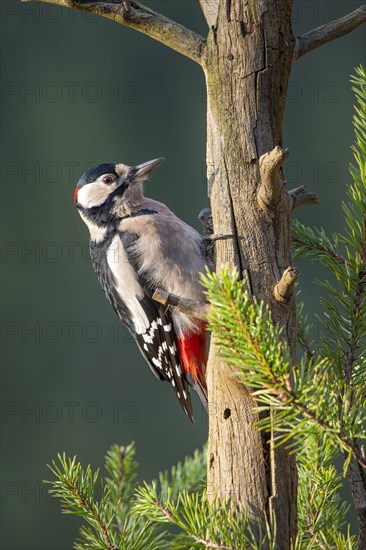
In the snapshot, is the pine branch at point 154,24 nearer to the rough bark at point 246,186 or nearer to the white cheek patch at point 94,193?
the rough bark at point 246,186

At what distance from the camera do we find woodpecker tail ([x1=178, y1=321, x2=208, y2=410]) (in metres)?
1.61

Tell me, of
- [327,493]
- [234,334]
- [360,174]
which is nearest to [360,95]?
[360,174]

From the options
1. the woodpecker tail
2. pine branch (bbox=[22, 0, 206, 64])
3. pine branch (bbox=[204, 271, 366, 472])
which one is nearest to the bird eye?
the woodpecker tail

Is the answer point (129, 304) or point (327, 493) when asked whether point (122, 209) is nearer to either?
point (129, 304)

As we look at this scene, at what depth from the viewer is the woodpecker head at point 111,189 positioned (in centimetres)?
169

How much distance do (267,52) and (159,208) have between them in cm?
79

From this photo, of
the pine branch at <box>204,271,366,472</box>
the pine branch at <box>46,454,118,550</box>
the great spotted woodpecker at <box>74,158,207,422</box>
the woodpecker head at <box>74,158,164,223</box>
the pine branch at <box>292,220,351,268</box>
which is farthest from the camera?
the woodpecker head at <box>74,158,164,223</box>

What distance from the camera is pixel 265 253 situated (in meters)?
0.93

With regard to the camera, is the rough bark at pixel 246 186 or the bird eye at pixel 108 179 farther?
the bird eye at pixel 108 179

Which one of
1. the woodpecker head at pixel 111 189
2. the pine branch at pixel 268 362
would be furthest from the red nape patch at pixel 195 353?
the pine branch at pixel 268 362

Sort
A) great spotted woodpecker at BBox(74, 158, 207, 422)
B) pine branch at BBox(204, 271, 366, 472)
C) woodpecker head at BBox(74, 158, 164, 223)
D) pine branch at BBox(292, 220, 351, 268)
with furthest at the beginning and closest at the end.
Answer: woodpecker head at BBox(74, 158, 164, 223) < great spotted woodpecker at BBox(74, 158, 207, 422) < pine branch at BBox(292, 220, 351, 268) < pine branch at BBox(204, 271, 366, 472)

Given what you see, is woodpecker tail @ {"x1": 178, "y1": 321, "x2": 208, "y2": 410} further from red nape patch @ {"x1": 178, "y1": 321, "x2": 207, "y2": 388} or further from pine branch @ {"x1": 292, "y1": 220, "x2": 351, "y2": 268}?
pine branch @ {"x1": 292, "y1": 220, "x2": 351, "y2": 268}

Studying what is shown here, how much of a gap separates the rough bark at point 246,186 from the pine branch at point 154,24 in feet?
0.08

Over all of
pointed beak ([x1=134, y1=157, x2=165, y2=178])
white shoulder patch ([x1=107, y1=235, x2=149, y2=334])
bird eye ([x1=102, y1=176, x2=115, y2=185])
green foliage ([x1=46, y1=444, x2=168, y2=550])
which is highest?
pointed beak ([x1=134, y1=157, x2=165, y2=178])
